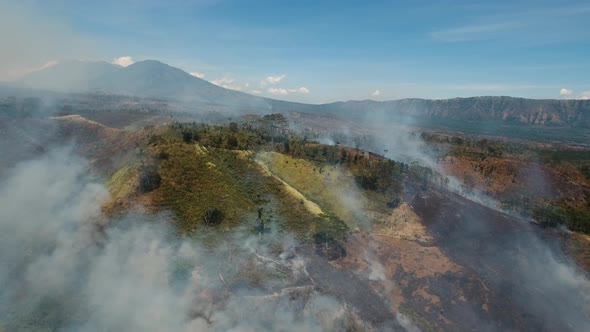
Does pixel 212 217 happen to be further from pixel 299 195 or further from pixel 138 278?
pixel 299 195

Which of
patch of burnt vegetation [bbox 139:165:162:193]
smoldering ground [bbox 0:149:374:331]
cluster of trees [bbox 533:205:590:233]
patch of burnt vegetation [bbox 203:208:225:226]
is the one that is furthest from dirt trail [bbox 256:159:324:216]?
cluster of trees [bbox 533:205:590:233]

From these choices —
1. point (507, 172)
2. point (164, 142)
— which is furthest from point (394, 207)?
point (507, 172)

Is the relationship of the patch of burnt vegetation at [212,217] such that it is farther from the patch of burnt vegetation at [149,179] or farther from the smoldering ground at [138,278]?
the patch of burnt vegetation at [149,179]

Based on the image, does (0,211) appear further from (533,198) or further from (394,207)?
(533,198)

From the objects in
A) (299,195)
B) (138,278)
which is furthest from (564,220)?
(138,278)

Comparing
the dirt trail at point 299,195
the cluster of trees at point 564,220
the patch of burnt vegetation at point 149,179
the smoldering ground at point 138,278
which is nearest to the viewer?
the smoldering ground at point 138,278

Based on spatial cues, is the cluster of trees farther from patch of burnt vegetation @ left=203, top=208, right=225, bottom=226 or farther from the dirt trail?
patch of burnt vegetation @ left=203, top=208, right=225, bottom=226

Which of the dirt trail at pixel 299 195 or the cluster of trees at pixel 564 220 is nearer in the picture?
the dirt trail at pixel 299 195

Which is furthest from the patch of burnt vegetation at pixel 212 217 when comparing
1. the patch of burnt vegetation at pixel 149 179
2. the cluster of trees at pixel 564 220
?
the cluster of trees at pixel 564 220

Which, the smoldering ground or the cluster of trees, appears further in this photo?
the cluster of trees
